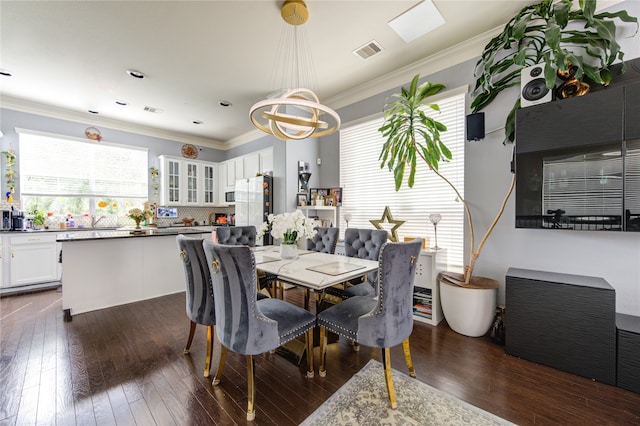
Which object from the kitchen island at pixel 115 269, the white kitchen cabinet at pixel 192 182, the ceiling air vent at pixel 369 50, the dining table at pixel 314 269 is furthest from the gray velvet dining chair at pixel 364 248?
the white kitchen cabinet at pixel 192 182

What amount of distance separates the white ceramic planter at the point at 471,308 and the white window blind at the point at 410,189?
21.5 inches

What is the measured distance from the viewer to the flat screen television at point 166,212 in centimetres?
574

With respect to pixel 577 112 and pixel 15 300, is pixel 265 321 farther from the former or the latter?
pixel 15 300

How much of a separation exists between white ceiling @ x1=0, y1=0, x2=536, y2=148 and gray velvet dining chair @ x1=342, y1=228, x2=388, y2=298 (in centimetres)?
213

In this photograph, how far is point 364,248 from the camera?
9.32 feet

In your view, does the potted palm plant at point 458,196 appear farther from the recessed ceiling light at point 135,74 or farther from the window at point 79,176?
the window at point 79,176

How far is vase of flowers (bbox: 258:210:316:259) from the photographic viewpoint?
7.81 feet

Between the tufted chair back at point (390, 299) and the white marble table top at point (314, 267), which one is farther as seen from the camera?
the white marble table top at point (314, 267)

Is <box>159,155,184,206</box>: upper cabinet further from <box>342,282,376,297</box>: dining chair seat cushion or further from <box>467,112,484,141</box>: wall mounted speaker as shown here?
<box>467,112,484,141</box>: wall mounted speaker

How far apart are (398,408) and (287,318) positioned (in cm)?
90

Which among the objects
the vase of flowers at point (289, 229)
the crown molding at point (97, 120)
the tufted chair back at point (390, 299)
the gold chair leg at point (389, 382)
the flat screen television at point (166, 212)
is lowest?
the gold chair leg at point (389, 382)

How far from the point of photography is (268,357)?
2229 mm

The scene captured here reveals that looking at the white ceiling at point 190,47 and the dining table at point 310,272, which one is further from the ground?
the white ceiling at point 190,47

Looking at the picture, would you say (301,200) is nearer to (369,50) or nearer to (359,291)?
(359,291)
